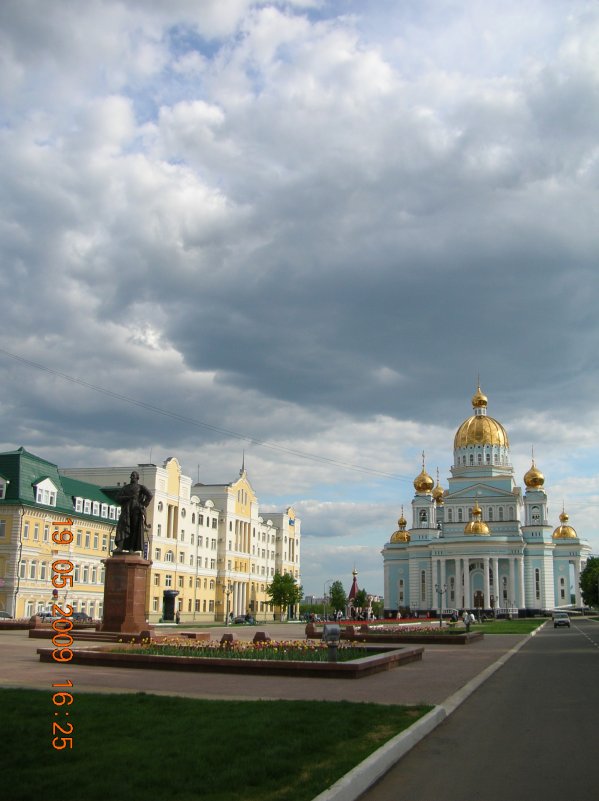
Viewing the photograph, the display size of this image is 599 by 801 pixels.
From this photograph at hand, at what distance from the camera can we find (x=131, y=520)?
2947 cm

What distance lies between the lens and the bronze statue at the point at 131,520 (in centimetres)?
2900

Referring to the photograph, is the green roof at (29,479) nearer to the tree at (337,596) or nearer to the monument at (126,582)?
the monument at (126,582)

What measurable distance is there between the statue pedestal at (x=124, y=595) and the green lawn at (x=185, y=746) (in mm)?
14899

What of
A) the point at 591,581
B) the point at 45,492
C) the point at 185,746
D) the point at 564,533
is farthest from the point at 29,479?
the point at 564,533

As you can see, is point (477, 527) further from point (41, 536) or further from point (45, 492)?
point (41, 536)

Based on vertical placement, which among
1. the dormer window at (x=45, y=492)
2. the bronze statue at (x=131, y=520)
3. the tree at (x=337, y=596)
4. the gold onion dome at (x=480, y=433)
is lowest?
the tree at (x=337, y=596)

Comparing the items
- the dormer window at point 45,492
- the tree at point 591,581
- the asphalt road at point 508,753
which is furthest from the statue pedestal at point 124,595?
the tree at point 591,581

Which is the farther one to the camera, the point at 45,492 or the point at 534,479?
the point at 534,479

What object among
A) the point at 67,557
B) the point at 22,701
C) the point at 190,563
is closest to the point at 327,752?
the point at 22,701

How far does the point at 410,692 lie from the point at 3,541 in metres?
42.5

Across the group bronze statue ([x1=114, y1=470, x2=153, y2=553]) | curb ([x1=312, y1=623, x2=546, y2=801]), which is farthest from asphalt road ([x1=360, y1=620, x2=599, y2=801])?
bronze statue ([x1=114, y1=470, x2=153, y2=553])

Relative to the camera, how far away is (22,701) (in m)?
11.9

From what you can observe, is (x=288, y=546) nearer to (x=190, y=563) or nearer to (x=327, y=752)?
(x=190, y=563)

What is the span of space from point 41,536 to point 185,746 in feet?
163
